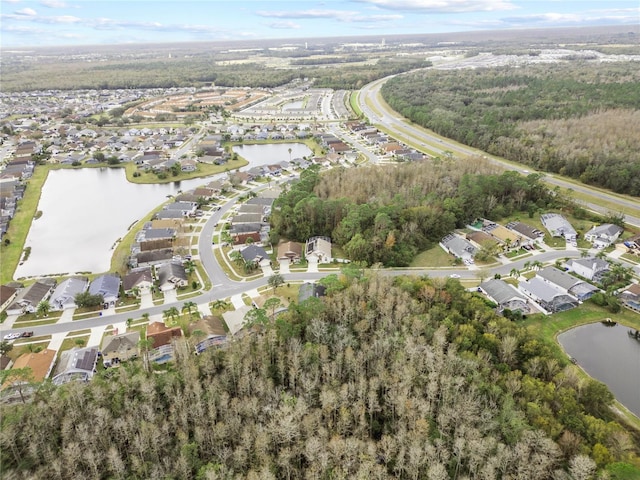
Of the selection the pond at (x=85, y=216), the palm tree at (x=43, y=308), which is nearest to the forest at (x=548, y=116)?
the pond at (x=85, y=216)

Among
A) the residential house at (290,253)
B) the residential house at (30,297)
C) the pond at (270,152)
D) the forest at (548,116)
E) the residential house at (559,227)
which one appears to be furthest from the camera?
the pond at (270,152)

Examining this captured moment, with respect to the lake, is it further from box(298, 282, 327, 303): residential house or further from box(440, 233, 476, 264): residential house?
box(440, 233, 476, 264): residential house

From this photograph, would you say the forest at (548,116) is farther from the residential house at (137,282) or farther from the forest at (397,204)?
the residential house at (137,282)

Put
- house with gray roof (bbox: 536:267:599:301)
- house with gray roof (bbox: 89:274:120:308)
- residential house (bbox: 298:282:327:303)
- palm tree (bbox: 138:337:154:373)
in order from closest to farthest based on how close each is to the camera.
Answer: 1. palm tree (bbox: 138:337:154:373)
2. residential house (bbox: 298:282:327:303)
3. house with gray roof (bbox: 89:274:120:308)
4. house with gray roof (bbox: 536:267:599:301)

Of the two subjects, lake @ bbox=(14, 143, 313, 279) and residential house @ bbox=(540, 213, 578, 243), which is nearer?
lake @ bbox=(14, 143, 313, 279)

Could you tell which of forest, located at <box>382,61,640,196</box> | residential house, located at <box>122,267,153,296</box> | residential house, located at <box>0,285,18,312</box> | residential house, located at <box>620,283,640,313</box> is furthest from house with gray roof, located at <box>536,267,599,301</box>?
residential house, located at <box>0,285,18,312</box>
